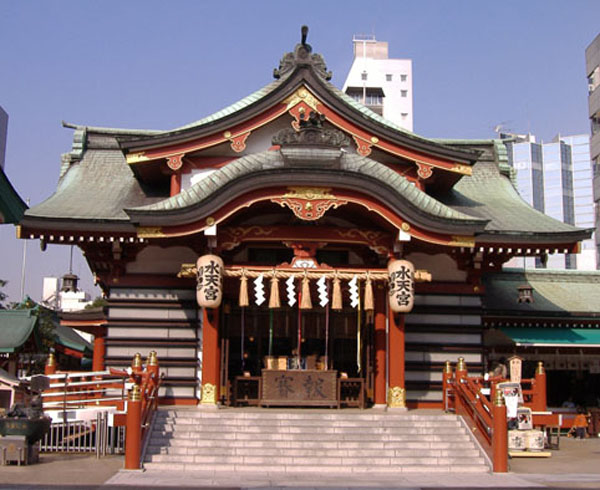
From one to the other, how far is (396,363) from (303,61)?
868 centimetres

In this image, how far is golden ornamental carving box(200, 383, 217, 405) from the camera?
697 inches

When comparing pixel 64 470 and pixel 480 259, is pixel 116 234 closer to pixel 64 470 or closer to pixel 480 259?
pixel 64 470

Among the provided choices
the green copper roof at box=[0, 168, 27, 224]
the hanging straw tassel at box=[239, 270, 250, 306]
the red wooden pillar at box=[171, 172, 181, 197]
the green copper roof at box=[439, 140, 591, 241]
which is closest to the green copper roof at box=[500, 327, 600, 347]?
the green copper roof at box=[439, 140, 591, 241]

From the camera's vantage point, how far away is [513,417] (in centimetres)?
1773

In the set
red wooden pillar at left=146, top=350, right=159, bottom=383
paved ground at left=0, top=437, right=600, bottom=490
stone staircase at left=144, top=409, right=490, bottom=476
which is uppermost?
red wooden pillar at left=146, top=350, right=159, bottom=383

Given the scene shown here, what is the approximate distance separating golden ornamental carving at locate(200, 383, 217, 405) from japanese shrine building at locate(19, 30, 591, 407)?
0.03 metres

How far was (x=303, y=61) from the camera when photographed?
20.6 meters

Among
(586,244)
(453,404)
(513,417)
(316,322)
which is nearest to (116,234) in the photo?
(316,322)

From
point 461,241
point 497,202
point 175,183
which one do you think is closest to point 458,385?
point 461,241

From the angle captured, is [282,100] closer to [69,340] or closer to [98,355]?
[98,355]

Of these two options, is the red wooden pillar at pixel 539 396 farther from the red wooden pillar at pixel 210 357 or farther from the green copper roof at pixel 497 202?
the red wooden pillar at pixel 210 357

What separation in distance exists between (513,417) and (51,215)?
12.7 metres

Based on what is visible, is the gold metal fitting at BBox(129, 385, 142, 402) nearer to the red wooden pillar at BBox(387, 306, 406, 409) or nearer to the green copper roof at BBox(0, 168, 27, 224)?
the green copper roof at BBox(0, 168, 27, 224)

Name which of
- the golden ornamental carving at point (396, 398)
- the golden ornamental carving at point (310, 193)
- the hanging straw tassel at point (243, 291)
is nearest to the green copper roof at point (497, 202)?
the golden ornamental carving at point (310, 193)
